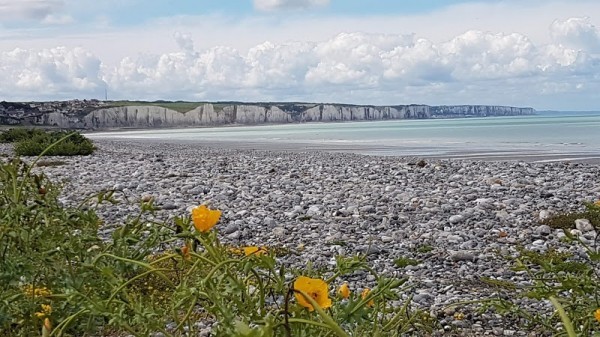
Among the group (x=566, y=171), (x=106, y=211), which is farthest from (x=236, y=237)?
(x=566, y=171)

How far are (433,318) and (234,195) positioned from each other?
5731mm

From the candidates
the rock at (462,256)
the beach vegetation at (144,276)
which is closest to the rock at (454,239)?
the rock at (462,256)

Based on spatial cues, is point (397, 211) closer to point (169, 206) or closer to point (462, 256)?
point (462, 256)

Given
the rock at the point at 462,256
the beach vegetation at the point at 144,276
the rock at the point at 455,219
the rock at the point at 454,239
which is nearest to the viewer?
the beach vegetation at the point at 144,276

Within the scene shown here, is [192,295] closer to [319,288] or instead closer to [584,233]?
[319,288]

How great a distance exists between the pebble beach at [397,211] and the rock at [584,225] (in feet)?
0.04

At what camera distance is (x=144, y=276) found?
1905mm

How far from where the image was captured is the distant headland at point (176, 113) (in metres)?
80.1

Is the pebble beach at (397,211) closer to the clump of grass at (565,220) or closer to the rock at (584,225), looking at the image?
the rock at (584,225)

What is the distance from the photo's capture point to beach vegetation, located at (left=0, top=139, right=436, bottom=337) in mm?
1313

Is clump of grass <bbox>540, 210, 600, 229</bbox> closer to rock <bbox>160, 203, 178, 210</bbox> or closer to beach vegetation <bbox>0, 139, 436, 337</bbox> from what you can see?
rock <bbox>160, 203, 178, 210</bbox>

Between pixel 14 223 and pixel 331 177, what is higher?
pixel 14 223

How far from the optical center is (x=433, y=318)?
364cm

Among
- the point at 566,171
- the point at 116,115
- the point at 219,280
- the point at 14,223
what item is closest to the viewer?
the point at 219,280
